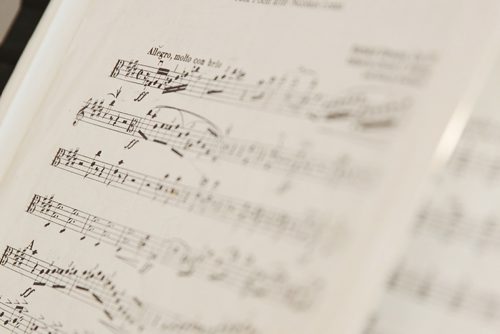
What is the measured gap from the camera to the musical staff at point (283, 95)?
90cm

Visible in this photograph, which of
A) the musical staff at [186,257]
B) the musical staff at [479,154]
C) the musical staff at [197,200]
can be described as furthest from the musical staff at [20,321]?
the musical staff at [479,154]

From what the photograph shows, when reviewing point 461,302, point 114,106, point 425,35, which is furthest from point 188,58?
point 461,302

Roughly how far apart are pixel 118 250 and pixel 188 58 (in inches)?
14.0

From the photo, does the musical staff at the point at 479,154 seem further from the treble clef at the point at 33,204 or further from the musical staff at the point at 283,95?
the treble clef at the point at 33,204

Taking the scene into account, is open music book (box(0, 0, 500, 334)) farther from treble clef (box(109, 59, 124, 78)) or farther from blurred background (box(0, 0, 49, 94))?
blurred background (box(0, 0, 49, 94))

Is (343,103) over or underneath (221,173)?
over

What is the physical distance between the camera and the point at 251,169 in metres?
0.96

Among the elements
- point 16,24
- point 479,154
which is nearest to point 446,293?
point 479,154

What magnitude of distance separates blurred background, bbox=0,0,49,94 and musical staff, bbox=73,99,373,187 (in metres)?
0.32

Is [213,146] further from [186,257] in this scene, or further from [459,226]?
[459,226]

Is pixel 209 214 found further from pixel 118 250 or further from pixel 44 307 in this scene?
pixel 44 307

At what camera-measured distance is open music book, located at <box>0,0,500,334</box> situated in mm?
830

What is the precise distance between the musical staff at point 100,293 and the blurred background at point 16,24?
48 cm

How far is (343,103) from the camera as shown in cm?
93
